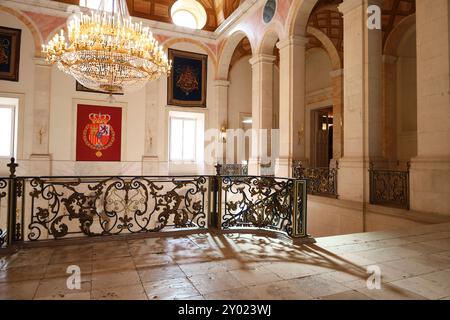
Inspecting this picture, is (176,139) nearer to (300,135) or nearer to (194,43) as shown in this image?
(194,43)

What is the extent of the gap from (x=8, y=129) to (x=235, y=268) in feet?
39.9

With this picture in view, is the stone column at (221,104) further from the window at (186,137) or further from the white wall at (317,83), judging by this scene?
the white wall at (317,83)

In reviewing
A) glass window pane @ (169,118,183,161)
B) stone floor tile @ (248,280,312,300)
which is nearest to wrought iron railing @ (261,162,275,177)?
glass window pane @ (169,118,183,161)

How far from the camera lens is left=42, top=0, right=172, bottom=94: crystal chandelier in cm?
686

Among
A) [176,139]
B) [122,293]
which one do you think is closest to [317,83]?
[176,139]

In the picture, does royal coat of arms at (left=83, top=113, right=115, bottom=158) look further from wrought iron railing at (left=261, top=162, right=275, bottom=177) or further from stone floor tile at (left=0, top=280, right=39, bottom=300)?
stone floor tile at (left=0, top=280, right=39, bottom=300)

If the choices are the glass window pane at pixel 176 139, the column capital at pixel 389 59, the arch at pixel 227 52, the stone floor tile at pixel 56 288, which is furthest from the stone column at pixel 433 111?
the glass window pane at pixel 176 139

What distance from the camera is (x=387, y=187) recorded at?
6.28m

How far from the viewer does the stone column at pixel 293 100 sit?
A: 902cm

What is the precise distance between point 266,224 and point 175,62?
1083 centimetres

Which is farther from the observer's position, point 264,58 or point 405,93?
point 405,93

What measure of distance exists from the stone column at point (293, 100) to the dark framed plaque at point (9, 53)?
961 cm

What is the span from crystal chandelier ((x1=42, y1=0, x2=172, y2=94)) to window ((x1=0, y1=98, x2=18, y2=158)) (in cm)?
545
